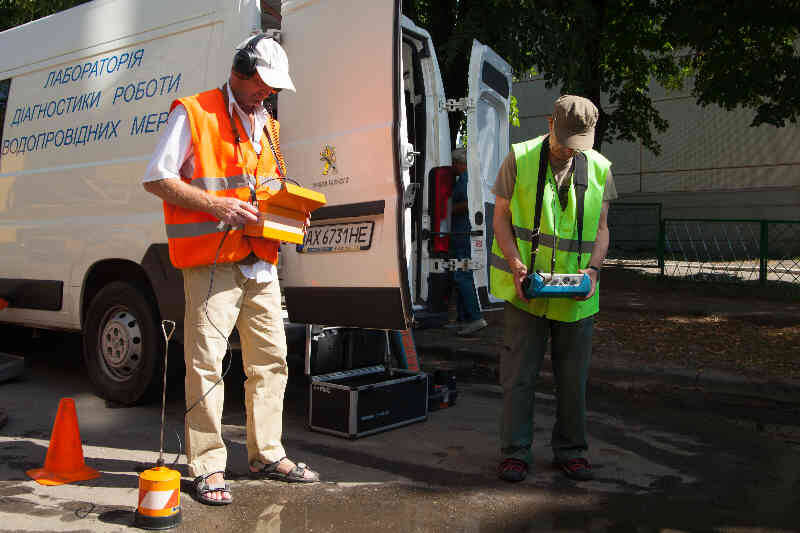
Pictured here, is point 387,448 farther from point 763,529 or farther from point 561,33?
point 561,33

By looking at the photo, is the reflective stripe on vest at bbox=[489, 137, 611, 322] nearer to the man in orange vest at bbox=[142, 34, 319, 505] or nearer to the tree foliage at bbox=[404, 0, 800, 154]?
the man in orange vest at bbox=[142, 34, 319, 505]

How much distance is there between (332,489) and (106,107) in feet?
10.1

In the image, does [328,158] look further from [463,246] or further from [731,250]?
[731,250]

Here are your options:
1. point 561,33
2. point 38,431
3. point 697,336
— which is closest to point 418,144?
point 38,431

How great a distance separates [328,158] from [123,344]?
6.41 ft

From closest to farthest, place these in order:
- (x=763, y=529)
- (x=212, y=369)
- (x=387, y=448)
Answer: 1. (x=763, y=529)
2. (x=212, y=369)
3. (x=387, y=448)

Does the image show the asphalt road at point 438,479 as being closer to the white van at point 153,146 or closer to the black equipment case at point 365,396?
the black equipment case at point 365,396

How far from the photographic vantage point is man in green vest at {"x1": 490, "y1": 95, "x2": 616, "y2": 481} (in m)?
3.77

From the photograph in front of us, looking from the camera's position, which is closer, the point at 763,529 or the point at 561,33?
the point at 763,529

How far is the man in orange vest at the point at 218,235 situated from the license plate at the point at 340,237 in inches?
27.6

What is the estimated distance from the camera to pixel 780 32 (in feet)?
37.0

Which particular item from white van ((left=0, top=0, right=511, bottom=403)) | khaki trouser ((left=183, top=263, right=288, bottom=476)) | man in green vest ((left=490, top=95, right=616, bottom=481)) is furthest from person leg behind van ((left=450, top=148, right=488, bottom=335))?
khaki trouser ((left=183, top=263, right=288, bottom=476))

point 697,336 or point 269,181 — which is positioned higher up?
point 269,181

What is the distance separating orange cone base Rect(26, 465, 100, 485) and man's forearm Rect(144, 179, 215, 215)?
1.45m
